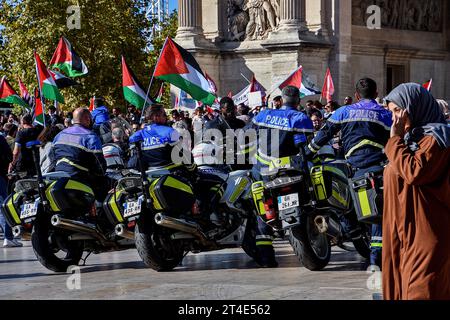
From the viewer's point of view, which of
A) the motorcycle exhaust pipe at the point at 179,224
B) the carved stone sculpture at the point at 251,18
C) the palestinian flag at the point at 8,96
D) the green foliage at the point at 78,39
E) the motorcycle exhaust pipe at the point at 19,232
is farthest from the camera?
the green foliage at the point at 78,39

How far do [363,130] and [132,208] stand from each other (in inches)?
106

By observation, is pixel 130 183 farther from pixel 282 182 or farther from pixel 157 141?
pixel 282 182

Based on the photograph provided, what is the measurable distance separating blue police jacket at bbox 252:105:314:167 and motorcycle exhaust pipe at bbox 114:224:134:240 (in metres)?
1.67

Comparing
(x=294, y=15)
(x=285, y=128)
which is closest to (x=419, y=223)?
(x=285, y=128)

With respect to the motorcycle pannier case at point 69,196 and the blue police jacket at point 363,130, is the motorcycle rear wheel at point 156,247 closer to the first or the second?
the motorcycle pannier case at point 69,196

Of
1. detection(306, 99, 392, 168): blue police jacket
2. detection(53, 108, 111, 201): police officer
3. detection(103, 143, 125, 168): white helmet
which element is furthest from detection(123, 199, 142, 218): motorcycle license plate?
detection(103, 143, 125, 168): white helmet

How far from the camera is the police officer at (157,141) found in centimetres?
1200

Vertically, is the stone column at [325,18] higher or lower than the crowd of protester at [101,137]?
higher

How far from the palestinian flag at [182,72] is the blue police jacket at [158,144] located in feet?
9.77

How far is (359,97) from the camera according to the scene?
11.2 meters

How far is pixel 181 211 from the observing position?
11945mm

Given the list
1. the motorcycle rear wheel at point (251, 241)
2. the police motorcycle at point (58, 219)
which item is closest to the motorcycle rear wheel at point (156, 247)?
the police motorcycle at point (58, 219)

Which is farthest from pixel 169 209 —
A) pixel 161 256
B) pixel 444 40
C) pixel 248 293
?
pixel 444 40
